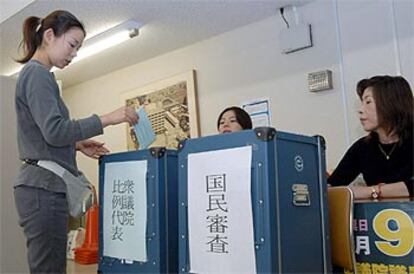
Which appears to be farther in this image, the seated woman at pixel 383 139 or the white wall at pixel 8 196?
the white wall at pixel 8 196

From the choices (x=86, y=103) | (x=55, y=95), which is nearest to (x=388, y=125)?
(x=55, y=95)

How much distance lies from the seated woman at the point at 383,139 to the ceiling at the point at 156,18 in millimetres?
963

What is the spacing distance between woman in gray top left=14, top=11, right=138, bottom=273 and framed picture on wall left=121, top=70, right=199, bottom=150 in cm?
187

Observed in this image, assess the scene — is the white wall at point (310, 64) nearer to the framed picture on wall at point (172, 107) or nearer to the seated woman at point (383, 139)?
the framed picture on wall at point (172, 107)

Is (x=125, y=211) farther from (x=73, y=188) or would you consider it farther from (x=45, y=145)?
(x=45, y=145)

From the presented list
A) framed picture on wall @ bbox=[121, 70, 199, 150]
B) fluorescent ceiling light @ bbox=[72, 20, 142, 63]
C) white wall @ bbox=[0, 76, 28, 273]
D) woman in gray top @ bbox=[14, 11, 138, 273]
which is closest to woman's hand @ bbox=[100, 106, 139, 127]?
woman in gray top @ bbox=[14, 11, 138, 273]

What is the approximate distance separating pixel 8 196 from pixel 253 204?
1.77 meters

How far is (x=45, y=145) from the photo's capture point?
51.3 inches

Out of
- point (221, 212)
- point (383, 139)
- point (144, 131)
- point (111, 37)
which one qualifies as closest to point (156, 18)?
point (111, 37)

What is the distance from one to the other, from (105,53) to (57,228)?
249 centimetres

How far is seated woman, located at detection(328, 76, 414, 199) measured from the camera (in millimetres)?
1932

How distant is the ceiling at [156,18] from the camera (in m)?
2.65

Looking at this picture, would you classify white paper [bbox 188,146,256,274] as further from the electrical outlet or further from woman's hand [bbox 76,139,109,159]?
the electrical outlet

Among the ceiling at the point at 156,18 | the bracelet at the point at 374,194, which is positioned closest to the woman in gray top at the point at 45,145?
the bracelet at the point at 374,194
